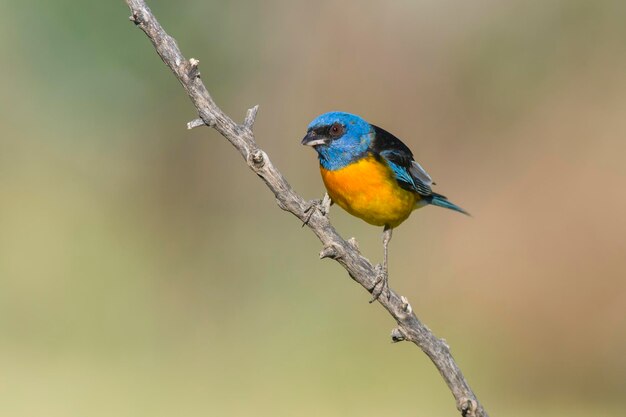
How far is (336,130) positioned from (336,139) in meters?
0.04

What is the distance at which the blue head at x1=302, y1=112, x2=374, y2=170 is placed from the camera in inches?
145

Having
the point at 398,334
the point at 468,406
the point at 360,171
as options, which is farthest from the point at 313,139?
the point at 468,406

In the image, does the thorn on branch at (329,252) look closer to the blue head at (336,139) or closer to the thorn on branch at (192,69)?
the thorn on branch at (192,69)

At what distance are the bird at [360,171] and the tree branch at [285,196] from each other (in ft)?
2.39

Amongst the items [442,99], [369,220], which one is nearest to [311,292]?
[442,99]

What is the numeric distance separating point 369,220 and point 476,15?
4.71m

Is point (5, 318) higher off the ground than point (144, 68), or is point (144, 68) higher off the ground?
point (144, 68)

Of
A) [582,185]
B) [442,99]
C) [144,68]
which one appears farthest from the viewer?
[144,68]

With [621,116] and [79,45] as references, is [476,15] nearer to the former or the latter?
[621,116]

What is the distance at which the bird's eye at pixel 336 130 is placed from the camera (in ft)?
12.2

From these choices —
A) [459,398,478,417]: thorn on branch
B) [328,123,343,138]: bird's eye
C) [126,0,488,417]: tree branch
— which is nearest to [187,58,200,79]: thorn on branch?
[126,0,488,417]: tree branch

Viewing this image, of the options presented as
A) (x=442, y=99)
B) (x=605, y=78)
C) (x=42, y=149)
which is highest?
(x=605, y=78)

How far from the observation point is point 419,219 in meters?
8.03

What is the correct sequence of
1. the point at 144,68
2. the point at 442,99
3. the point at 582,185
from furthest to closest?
the point at 144,68 → the point at 442,99 → the point at 582,185
